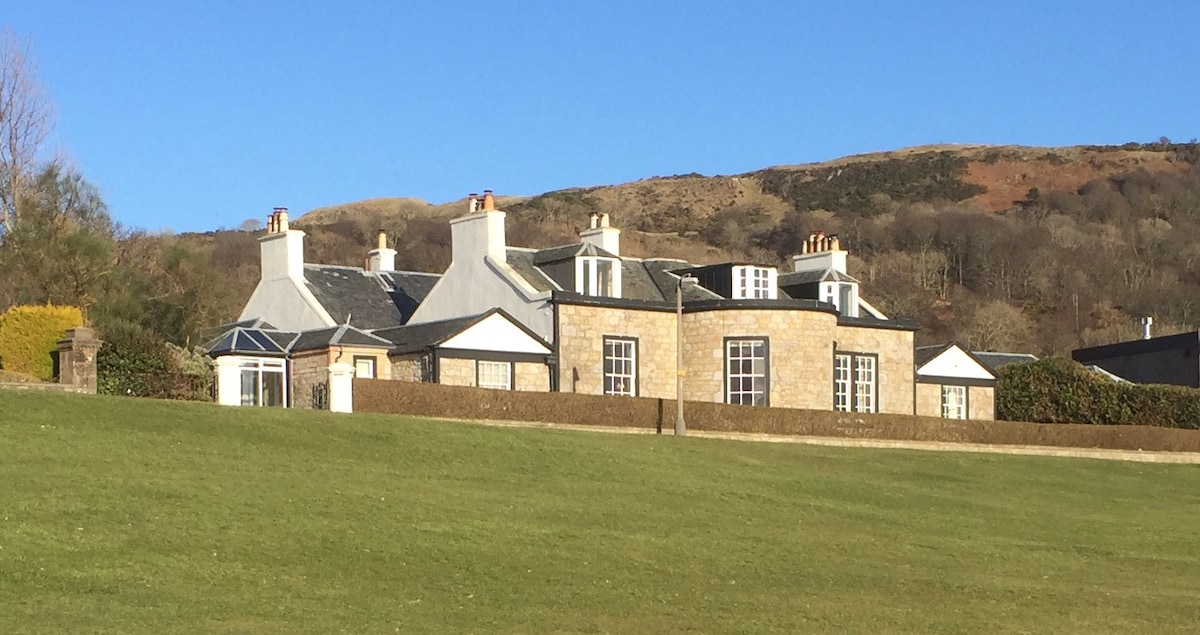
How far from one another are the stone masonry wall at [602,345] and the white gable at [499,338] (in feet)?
3.17

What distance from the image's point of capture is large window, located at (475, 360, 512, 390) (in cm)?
4603

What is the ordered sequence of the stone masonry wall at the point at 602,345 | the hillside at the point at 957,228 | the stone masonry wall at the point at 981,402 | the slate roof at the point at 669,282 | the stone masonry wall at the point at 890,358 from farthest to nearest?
1. the hillside at the point at 957,228
2. the stone masonry wall at the point at 981,402
3. the slate roof at the point at 669,282
4. the stone masonry wall at the point at 890,358
5. the stone masonry wall at the point at 602,345

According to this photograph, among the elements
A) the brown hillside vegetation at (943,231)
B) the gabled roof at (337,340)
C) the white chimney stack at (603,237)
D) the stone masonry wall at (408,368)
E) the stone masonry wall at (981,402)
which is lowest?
the stone masonry wall at (981,402)

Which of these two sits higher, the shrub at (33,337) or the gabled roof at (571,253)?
Result: the gabled roof at (571,253)

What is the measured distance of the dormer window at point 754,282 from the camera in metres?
49.9

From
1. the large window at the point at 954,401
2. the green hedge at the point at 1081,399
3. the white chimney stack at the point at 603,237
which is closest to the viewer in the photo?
the white chimney stack at the point at 603,237

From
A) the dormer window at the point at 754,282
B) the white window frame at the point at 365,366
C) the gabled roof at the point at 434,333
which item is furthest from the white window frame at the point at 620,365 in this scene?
the white window frame at the point at 365,366

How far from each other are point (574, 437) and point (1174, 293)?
93.5m

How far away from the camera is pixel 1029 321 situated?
120 meters

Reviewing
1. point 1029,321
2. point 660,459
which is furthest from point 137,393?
point 1029,321

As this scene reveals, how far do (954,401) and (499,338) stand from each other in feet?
52.6

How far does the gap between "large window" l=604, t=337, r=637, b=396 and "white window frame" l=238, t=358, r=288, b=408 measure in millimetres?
8846

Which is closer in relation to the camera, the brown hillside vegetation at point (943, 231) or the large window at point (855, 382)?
the large window at point (855, 382)

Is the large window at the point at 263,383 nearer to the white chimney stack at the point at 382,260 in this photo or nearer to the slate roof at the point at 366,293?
the slate roof at the point at 366,293
